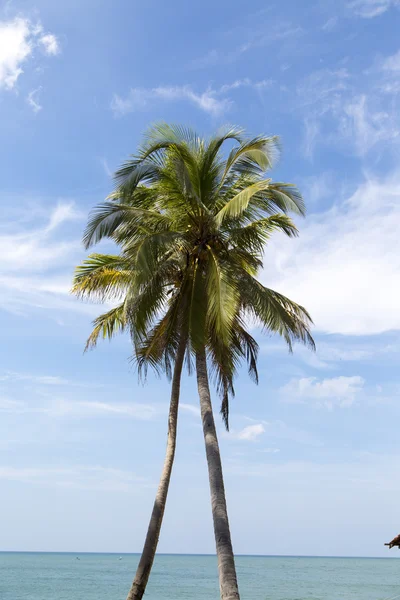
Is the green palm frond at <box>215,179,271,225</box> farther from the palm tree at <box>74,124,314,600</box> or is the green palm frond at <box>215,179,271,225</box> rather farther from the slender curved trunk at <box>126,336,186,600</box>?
the slender curved trunk at <box>126,336,186,600</box>

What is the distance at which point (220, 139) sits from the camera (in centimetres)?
1455

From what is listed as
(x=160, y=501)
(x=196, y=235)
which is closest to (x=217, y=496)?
(x=160, y=501)

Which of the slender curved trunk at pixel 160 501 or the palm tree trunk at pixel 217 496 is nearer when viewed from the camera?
the palm tree trunk at pixel 217 496

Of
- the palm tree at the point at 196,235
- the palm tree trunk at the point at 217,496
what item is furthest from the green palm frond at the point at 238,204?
the palm tree trunk at the point at 217,496

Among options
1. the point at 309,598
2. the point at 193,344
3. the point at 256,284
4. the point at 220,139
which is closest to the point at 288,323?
the point at 256,284

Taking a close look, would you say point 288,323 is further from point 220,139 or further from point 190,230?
point 220,139

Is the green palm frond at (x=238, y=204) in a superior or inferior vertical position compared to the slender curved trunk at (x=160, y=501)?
superior

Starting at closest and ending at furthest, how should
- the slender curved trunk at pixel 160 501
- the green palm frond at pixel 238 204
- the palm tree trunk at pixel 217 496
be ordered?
the palm tree trunk at pixel 217 496
the green palm frond at pixel 238 204
the slender curved trunk at pixel 160 501

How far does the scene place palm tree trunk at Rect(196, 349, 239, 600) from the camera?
10.9 meters

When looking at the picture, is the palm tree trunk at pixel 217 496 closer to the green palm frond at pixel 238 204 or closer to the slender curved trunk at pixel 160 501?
the slender curved trunk at pixel 160 501

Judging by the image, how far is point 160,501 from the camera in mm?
14227

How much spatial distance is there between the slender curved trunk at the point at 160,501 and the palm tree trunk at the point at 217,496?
0.97 m

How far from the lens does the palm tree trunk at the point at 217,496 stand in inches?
431

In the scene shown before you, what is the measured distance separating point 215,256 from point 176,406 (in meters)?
3.32
